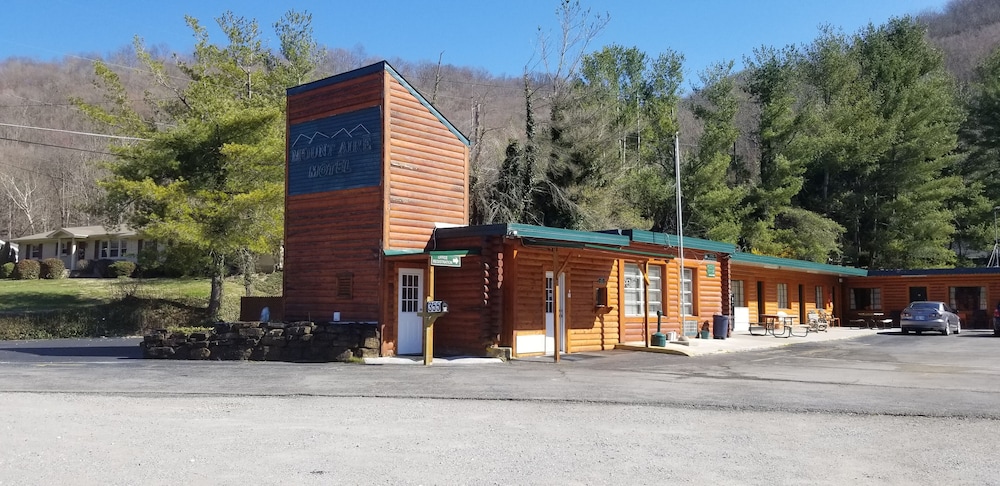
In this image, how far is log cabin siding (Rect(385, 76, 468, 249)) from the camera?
1755 cm

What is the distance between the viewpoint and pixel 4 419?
29.5ft

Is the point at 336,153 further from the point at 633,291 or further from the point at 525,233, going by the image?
the point at 633,291

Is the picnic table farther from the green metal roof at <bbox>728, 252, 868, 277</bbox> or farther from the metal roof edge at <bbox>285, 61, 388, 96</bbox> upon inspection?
the metal roof edge at <bbox>285, 61, 388, 96</bbox>

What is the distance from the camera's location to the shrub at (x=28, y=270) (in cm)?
4259

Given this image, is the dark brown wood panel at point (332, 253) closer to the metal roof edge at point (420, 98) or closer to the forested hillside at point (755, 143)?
the metal roof edge at point (420, 98)

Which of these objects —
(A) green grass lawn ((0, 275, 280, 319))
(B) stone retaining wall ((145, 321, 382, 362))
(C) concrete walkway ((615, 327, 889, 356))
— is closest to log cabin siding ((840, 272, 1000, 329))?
(C) concrete walkway ((615, 327, 889, 356))

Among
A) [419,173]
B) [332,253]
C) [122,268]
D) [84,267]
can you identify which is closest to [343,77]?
[419,173]

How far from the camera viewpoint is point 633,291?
2141 centimetres

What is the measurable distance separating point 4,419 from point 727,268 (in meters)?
21.5

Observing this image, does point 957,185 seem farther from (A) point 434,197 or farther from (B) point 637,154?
(A) point 434,197

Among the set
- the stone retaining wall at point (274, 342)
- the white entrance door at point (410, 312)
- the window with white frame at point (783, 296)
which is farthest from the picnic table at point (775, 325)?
the stone retaining wall at point (274, 342)

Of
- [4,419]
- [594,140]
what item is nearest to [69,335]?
[4,419]

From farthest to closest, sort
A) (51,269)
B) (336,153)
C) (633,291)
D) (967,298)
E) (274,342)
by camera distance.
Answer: (51,269)
(967,298)
(633,291)
(336,153)
(274,342)

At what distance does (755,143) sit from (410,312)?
3518 cm
